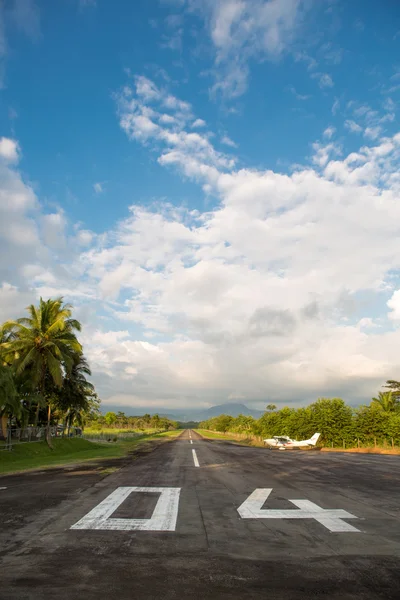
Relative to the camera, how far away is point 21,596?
12.0 feet

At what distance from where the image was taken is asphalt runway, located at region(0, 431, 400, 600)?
12.9 feet

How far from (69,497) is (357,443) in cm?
4717

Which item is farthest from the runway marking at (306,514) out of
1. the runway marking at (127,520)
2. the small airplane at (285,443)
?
the small airplane at (285,443)

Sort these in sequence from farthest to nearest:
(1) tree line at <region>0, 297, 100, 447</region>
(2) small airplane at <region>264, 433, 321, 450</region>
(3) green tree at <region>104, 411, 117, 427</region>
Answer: (3) green tree at <region>104, 411, 117, 427</region> → (2) small airplane at <region>264, 433, 321, 450</region> → (1) tree line at <region>0, 297, 100, 447</region>

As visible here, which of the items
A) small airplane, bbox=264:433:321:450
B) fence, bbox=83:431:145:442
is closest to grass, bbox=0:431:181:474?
fence, bbox=83:431:145:442

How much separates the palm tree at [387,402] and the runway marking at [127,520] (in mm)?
62884

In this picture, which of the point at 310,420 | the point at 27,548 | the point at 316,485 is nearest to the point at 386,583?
the point at 27,548

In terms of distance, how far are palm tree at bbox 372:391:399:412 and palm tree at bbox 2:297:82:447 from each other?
5102cm

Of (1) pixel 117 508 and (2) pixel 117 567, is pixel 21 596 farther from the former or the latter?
(1) pixel 117 508

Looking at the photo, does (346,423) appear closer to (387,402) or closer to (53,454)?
(387,402)

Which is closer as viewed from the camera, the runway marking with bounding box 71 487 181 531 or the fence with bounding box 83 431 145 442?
the runway marking with bounding box 71 487 181 531

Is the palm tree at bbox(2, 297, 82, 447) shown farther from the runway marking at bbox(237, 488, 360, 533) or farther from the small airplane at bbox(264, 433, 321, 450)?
the runway marking at bbox(237, 488, 360, 533)

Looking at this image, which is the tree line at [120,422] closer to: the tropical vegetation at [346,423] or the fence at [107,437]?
the fence at [107,437]

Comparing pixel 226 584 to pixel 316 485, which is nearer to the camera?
pixel 226 584
